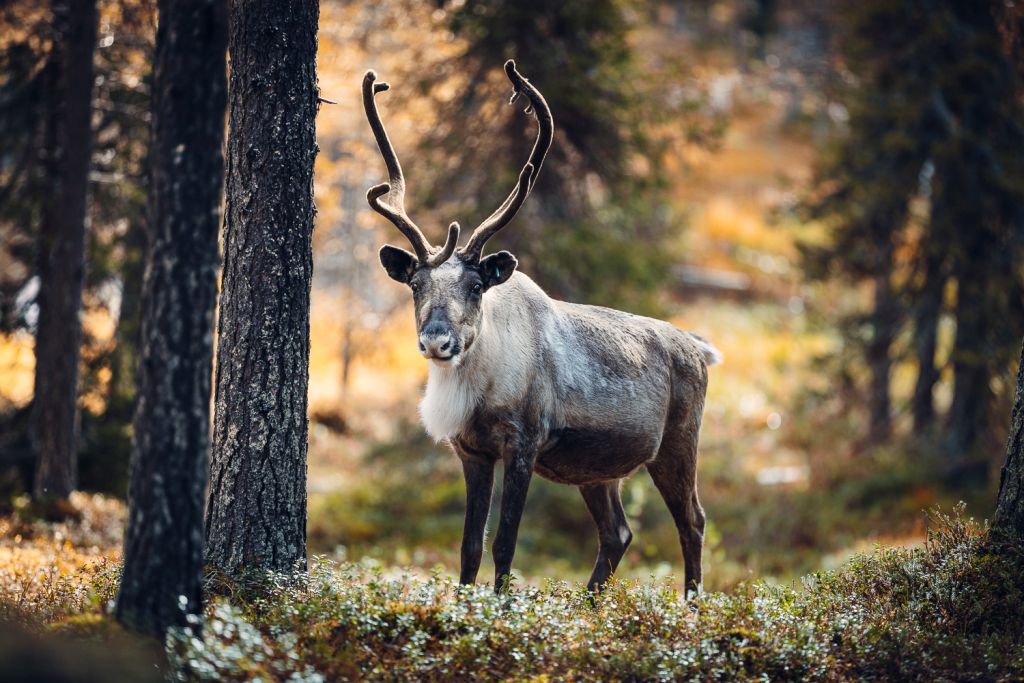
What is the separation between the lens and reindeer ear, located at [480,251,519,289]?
6793 millimetres

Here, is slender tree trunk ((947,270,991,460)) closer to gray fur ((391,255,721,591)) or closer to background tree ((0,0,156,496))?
gray fur ((391,255,721,591))

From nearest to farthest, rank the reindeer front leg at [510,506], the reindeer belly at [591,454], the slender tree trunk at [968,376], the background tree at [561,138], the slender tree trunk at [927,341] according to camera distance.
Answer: the reindeer front leg at [510,506]
the reindeer belly at [591,454]
the background tree at [561,138]
the slender tree trunk at [968,376]
the slender tree trunk at [927,341]

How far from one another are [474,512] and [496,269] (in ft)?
5.61

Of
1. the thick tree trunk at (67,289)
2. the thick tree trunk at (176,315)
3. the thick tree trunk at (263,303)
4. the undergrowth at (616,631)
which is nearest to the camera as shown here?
the thick tree trunk at (176,315)

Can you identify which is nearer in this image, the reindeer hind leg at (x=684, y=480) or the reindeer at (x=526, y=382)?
the reindeer at (x=526, y=382)

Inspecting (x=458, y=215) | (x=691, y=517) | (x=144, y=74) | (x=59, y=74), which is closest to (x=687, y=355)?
(x=691, y=517)

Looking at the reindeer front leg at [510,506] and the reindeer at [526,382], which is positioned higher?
the reindeer at [526,382]

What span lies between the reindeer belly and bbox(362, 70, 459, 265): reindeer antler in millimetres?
1587

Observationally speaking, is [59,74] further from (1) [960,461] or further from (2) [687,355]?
(1) [960,461]

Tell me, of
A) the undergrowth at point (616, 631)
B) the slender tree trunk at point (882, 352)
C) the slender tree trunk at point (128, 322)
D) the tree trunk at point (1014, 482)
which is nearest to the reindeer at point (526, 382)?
the undergrowth at point (616, 631)

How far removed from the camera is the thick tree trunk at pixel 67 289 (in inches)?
424

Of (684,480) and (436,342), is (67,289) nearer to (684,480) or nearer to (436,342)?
(436,342)

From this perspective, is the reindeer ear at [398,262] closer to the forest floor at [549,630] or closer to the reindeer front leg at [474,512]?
the reindeer front leg at [474,512]

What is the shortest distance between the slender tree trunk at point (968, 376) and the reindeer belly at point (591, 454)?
9316 mm
